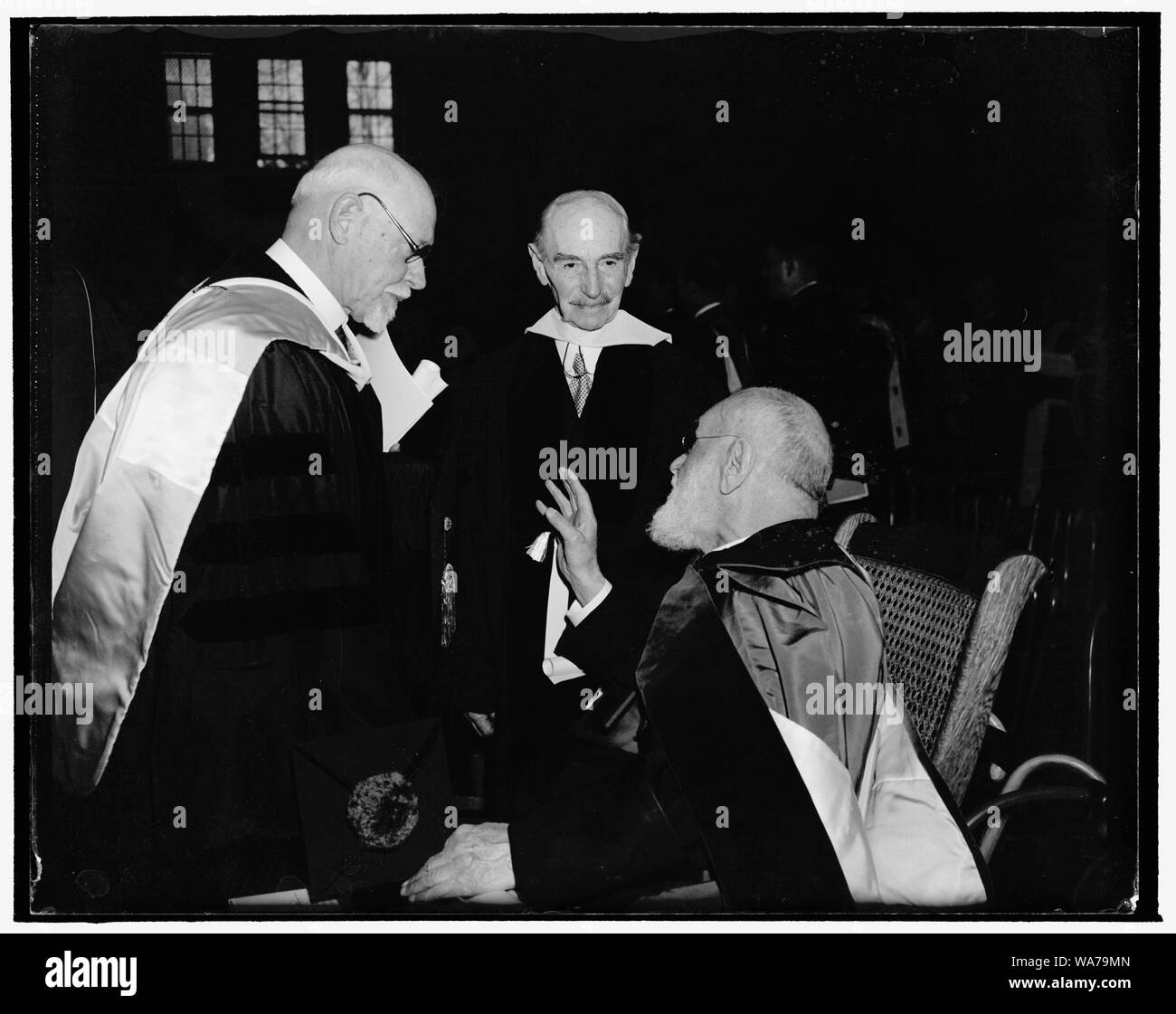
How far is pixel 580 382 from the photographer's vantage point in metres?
4.17

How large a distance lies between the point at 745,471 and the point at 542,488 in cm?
61

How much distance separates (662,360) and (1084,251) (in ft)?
4.47

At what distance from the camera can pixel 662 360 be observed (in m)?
4.17

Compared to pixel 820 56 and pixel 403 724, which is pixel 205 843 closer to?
pixel 403 724

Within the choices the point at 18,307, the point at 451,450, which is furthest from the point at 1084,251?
the point at 18,307

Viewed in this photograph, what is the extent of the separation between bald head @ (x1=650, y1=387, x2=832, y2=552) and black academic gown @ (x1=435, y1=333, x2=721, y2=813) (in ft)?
0.19

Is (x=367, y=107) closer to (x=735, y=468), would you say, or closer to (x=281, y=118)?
(x=281, y=118)

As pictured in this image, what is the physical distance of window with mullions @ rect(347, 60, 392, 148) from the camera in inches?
163

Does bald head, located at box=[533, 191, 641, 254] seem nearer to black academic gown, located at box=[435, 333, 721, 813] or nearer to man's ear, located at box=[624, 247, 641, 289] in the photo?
man's ear, located at box=[624, 247, 641, 289]

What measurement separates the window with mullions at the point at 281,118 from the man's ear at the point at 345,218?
0.19 metres

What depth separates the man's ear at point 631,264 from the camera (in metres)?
Result: 4.14
